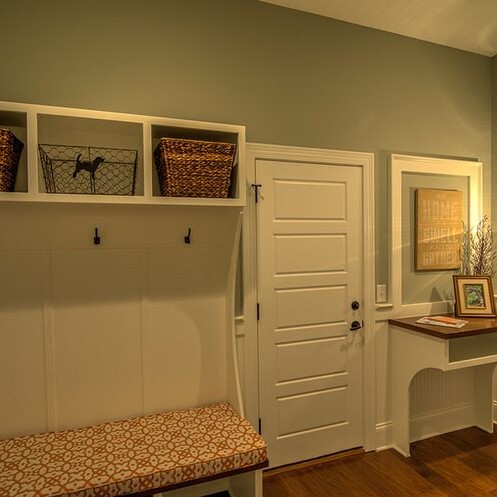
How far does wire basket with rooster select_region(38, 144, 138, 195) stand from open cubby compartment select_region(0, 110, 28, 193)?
121 mm

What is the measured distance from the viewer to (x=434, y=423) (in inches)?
113

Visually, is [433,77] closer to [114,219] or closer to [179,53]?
[179,53]

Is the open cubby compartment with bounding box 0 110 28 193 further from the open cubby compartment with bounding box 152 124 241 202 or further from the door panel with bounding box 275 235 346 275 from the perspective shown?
the door panel with bounding box 275 235 346 275

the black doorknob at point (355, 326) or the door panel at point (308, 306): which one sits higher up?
the door panel at point (308, 306)

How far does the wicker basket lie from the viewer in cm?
171

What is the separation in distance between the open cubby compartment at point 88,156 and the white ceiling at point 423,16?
1.30 metres

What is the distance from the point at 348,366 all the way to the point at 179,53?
2.26 m

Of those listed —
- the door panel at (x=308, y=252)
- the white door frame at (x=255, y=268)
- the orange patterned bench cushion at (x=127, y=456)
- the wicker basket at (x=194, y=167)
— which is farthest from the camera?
the door panel at (x=308, y=252)

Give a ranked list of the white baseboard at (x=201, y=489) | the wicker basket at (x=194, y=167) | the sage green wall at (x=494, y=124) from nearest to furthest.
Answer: the wicker basket at (x=194, y=167) < the white baseboard at (x=201, y=489) < the sage green wall at (x=494, y=124)

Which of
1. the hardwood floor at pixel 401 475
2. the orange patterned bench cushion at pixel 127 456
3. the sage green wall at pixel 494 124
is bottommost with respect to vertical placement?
the hardwood floor at pixel 401 475

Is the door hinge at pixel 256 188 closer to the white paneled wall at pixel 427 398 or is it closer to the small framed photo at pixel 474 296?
the white paneled wall at pixel 427 398

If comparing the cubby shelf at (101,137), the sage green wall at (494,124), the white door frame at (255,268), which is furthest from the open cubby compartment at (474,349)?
the cubby shelf at (101,137)

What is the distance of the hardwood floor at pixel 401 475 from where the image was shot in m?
2.20

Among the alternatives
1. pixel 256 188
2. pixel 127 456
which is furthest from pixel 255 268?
pixel 127 456
